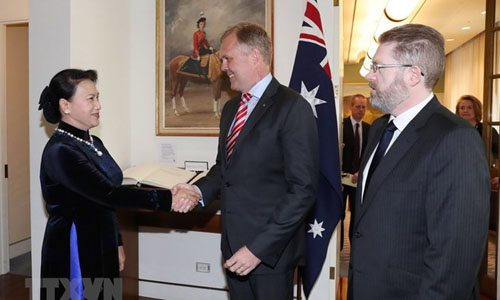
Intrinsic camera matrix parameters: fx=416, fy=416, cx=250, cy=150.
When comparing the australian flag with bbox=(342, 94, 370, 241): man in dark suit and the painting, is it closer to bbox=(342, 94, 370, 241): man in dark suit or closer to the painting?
the painting

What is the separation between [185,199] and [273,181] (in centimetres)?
67

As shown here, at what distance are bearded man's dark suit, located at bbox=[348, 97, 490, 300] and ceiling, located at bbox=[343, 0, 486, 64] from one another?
4.66m

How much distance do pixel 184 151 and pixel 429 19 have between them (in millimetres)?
5306

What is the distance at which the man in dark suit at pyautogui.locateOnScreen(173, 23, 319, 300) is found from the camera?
5.62ft

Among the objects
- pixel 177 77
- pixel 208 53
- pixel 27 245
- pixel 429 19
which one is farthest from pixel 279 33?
pixel 429 19

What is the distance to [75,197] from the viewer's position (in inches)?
79.5

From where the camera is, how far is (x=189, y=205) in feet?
7.48

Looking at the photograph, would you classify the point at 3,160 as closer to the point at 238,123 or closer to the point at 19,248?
the point at 19,248

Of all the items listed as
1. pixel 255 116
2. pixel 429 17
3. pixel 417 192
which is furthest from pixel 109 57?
pixel 429 17

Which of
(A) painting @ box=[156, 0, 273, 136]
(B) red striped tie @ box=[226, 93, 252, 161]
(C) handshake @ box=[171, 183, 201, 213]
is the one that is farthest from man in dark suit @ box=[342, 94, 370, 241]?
(B) red striped tie @ box=[226, 93, 252, 161]

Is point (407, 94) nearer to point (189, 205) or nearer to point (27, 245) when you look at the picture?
point (189, 205)

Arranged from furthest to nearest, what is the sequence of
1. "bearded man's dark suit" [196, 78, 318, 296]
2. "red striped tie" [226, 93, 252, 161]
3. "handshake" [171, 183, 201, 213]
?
"handshake" [171, 183, 201, 213], "red striped tie" [226, 93, 252, 161], "bearded man's dark suit" [196, 78, 318, 296]

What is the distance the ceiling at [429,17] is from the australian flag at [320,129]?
3037 millimetres

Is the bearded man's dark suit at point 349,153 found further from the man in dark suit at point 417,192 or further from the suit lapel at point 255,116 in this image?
the man in dark suit at point 417,192
